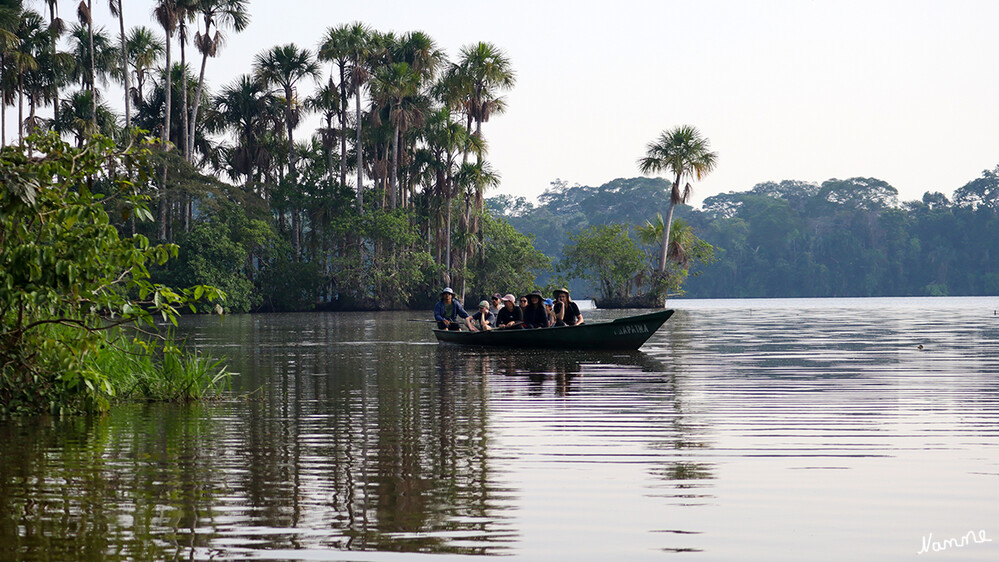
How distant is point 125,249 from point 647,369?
9.77 metres

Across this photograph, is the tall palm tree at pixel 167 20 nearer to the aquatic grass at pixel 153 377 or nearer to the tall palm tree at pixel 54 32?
the tall palm tree at pixel 54 32

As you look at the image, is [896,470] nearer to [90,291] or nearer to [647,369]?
[90,291]

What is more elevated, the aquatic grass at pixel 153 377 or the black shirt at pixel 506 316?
the black shirt at pixel 506 316

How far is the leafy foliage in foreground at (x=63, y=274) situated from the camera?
973cm

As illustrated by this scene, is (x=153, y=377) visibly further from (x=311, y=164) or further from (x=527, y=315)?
(x=311, y=164)

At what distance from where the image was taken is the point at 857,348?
78.9 feet

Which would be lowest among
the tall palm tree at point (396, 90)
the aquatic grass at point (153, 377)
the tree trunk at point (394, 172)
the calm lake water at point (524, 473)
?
the calm lake water at point (524, 473)

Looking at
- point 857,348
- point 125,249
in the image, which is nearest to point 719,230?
point 857,348

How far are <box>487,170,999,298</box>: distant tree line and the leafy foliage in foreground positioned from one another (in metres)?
108

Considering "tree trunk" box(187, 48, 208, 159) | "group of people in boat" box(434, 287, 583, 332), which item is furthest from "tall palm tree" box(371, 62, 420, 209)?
"group of people in boat" box(434, 287, 583, 332)

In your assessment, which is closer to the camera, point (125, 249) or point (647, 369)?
point (125, 249)

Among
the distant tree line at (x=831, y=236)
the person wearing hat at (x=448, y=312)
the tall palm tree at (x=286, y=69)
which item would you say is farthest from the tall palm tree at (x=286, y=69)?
the distant tree line at (x=831, y=236)

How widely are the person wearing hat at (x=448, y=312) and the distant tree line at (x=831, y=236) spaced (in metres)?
90.8

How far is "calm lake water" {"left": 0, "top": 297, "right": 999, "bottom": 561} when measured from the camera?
5.56 m
